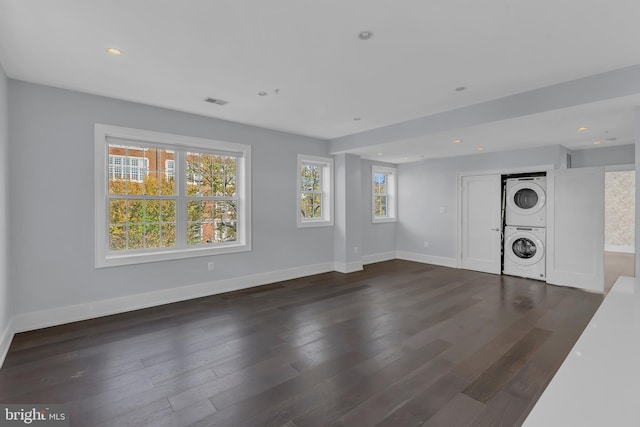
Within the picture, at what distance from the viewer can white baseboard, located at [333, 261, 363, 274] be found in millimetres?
6250

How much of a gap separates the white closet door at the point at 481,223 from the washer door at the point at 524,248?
0.22 metres

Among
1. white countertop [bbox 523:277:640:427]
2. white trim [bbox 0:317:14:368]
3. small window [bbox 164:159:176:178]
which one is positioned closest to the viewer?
white countertop [bbox 523:277:640:427]

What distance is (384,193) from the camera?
7.92 metres

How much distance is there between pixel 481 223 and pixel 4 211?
7.28 meters

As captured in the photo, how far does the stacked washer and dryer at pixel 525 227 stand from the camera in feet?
18.5

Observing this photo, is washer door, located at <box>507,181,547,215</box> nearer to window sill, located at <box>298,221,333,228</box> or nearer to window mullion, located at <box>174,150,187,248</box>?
window sill, located at <box>298,221,333,228</box>

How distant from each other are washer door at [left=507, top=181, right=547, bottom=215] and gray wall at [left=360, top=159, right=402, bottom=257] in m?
2.77

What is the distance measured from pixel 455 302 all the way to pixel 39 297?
511 cm

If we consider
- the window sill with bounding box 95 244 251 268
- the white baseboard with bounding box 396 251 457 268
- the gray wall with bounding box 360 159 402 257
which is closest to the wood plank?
the white baseboard with bounding box 396 251 457 268

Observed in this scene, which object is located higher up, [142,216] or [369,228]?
[142,216]

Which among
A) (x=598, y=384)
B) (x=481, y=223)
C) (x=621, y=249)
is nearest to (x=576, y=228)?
(x=481, y=223)

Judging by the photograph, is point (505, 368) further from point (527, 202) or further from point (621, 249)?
point (621, 249)

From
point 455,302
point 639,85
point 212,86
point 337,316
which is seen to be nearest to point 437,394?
point 337,316

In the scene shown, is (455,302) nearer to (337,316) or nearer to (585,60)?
(337,316)
